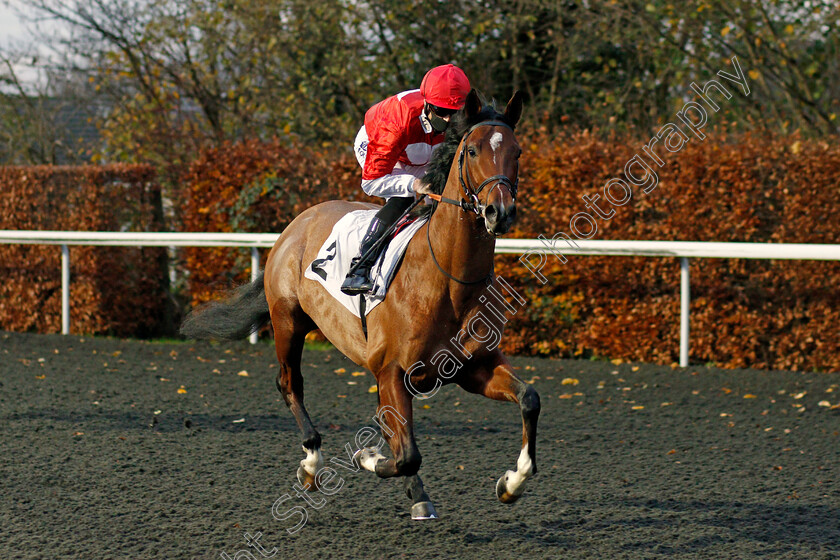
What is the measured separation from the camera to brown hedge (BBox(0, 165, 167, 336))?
413 inches

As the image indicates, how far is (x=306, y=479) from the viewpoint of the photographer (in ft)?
15.3

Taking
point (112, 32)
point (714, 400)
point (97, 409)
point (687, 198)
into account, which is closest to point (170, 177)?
point (112, 32)

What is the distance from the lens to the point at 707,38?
36.4 feet

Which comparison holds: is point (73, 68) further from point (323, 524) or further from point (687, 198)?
point (323, 524)

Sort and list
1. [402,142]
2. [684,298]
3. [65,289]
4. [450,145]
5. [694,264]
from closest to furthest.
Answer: [450,145] → [402,142] → [684,298] → [694,264] → [65,289]

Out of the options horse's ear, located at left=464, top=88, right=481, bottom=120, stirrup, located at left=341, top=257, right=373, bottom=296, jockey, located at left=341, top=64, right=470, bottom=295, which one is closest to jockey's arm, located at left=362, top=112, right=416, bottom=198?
jockey, located at left=341, top=64, right=470, bottom=295

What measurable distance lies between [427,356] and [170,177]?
811 cm

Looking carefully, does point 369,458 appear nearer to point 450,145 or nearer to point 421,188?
point 421,188

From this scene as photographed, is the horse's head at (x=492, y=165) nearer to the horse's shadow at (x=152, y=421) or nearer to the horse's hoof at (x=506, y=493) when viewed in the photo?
the horse's hoof at (x=506, y=493)

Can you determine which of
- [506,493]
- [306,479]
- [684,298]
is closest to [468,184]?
[506,493]

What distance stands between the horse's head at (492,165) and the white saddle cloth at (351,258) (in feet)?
1.92

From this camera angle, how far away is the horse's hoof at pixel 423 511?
395cm

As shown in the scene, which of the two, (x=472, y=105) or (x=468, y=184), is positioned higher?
(x=472, y=105)

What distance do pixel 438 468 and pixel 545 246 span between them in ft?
12.5
